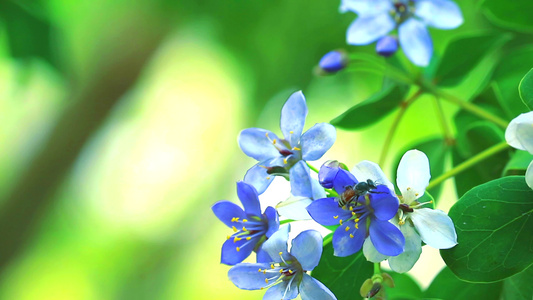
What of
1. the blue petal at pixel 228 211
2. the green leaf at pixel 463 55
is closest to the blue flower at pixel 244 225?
the blue petal at pixel 228 211

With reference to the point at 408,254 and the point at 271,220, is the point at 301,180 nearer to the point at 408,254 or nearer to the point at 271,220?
the point at 271,220

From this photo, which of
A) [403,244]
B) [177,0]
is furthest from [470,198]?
[177,0]

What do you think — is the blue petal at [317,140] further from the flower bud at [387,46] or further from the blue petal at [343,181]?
the flower bud at [387,46]

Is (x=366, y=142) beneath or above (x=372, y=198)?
beneath

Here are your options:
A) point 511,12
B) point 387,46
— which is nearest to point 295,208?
point 387,46

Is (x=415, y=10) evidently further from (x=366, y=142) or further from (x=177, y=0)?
(x=366, y=142)

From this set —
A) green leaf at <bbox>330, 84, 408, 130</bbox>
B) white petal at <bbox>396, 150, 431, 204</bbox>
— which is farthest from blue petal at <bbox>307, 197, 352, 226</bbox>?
green leaf at <bbox>330, 84, 408, 130</bbox>

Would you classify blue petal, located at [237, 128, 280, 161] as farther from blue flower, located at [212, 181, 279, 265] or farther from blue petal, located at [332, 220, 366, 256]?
blue petal, located at [332, 220, 366, 256]
